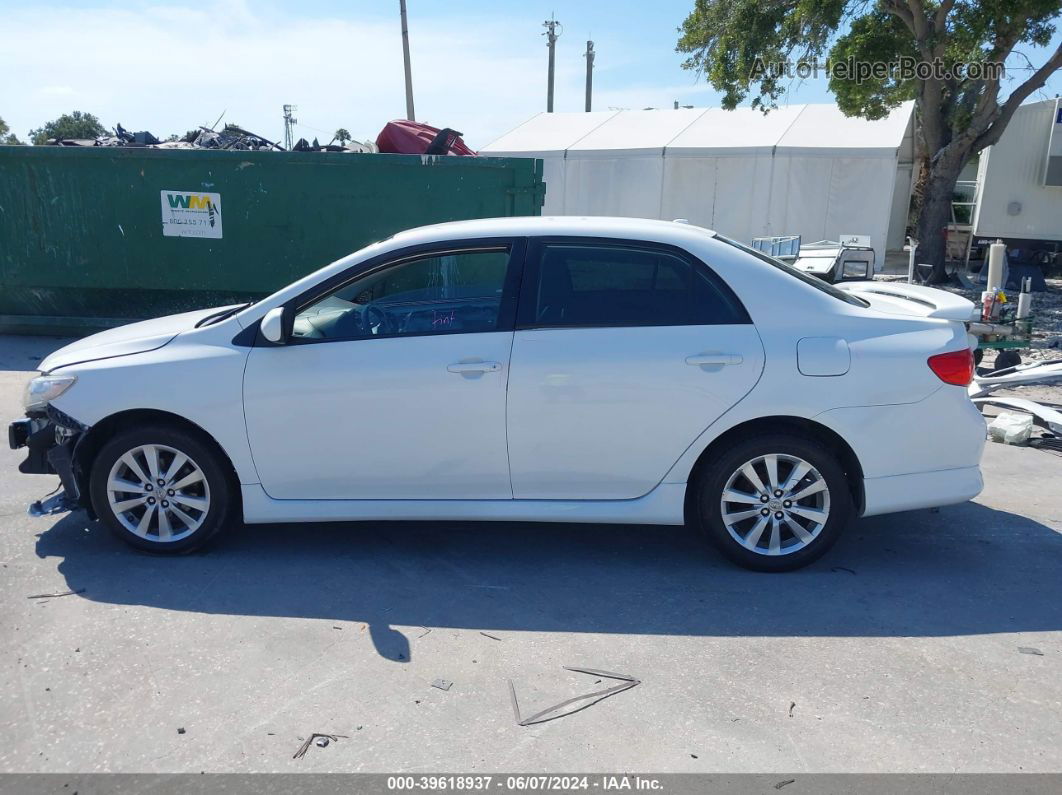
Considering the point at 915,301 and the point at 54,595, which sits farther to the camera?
the point at 915,301

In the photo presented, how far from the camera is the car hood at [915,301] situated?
4625 millimetres

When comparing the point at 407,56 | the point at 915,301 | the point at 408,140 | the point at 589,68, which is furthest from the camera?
the point at 589,68

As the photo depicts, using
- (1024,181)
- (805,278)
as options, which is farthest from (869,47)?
(805,278)

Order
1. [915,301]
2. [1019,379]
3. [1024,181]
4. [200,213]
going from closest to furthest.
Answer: [915,301] → [1019,379] → [200,213] → [1024,181]

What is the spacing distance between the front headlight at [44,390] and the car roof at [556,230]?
1.80 meters

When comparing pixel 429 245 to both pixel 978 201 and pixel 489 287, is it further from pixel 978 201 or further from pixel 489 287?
pixel 978 201

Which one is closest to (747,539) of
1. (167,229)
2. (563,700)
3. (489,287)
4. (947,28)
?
(563,700)

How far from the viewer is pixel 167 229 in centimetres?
1011

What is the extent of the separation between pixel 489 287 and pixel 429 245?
0.37 meters

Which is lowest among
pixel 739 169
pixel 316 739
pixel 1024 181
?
pixel 316 739

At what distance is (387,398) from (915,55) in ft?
47.4

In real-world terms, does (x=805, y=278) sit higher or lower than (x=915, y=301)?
higher

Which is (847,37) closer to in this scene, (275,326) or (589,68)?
(275,326)

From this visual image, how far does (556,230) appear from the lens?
457 centimetres
